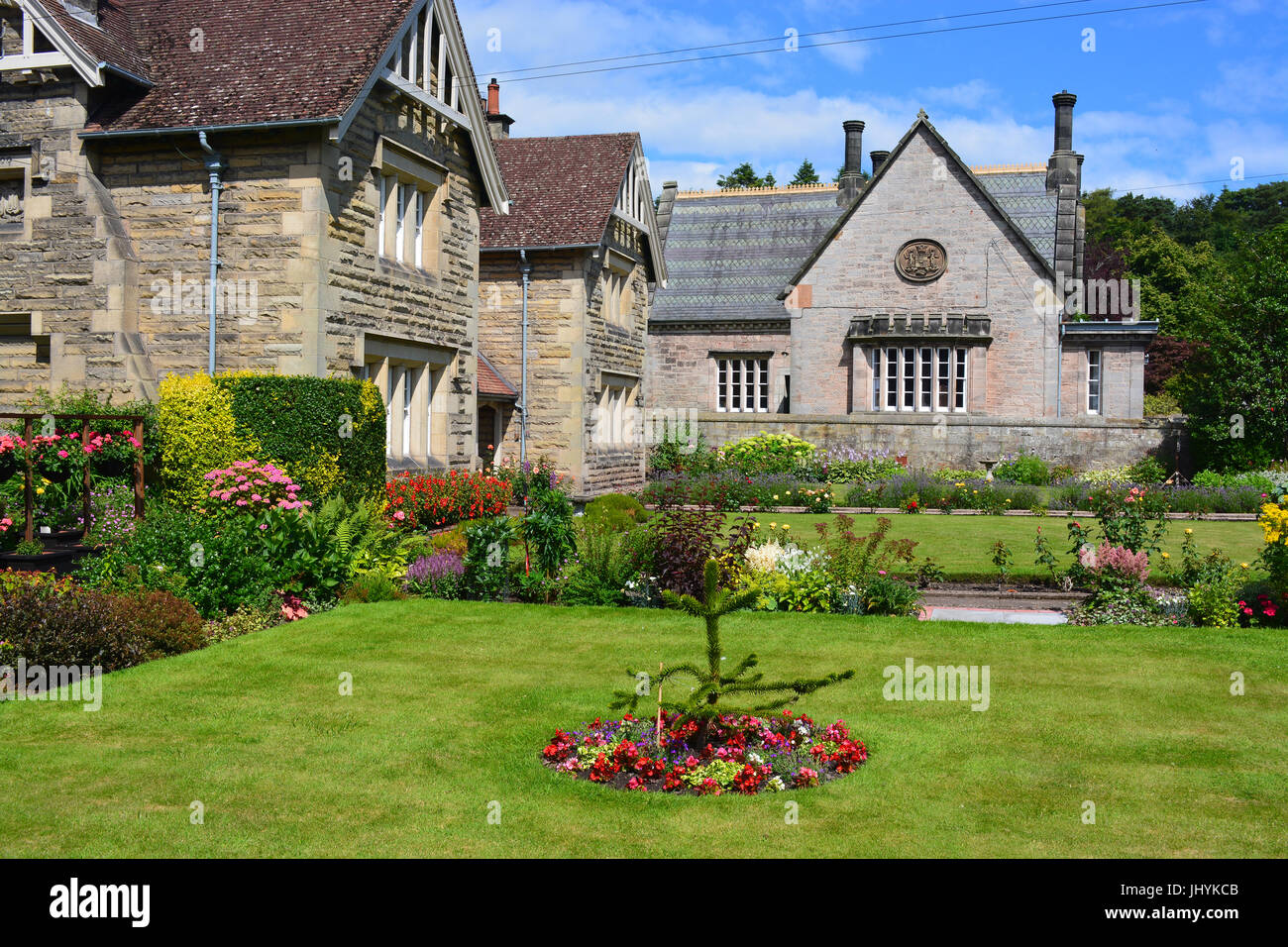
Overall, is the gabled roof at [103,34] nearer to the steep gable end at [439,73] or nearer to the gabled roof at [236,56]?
the gabled roof at [236,56]

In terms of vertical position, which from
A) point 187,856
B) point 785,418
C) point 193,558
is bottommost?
point 187,856

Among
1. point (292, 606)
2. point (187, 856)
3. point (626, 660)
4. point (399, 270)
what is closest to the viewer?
point (187, 856)

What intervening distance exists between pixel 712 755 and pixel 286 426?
30.6ft

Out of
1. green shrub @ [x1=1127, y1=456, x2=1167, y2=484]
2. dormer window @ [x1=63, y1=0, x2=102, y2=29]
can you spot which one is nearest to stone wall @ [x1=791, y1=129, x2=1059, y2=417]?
green shrub @ [x1=1127, y1=456, x2=1167, y2=484]

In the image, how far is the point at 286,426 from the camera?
14.3 metres

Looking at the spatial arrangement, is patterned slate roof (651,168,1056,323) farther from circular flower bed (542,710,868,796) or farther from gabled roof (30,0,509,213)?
circular flower bed (542,710,868,796)

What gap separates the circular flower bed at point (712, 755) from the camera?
665 centimetres

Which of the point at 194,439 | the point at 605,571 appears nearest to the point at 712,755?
the point at 605,571

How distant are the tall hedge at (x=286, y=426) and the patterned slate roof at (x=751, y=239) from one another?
2677 cm

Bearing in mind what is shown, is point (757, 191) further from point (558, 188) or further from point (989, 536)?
point (989, 536)

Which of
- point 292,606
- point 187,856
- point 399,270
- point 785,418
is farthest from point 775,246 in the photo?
point 187,856

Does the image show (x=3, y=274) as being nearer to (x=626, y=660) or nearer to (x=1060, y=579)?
(x=626, y=660)

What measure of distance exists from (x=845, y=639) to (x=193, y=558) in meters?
6.87

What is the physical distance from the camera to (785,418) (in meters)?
34.2
